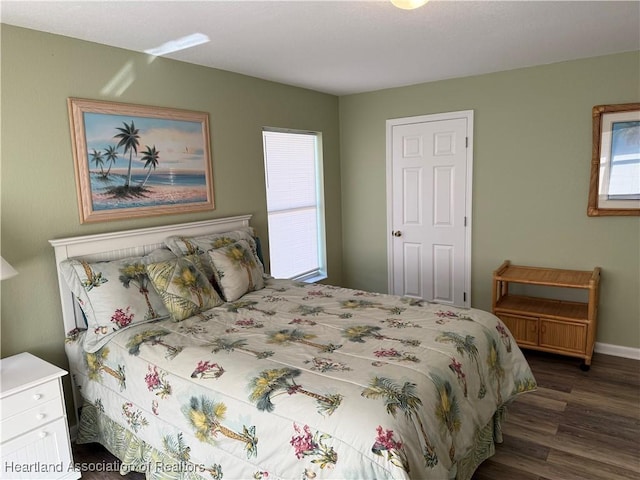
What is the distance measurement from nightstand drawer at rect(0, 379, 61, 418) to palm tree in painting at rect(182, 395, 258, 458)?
2.35ft

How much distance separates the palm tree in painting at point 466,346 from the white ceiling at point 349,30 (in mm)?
1713

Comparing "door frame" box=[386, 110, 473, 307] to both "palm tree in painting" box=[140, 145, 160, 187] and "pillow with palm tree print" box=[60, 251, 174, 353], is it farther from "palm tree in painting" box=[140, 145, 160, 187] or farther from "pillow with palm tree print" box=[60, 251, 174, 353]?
"pillow with palm tree print" box=[60, 251, 174, 353]

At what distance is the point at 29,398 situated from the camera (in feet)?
6.68

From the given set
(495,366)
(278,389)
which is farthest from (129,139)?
(495,366)

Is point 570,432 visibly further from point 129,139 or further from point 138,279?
point 129,139

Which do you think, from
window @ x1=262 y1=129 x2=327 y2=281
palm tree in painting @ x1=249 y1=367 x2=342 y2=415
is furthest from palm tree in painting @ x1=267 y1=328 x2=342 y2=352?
window @ x1=262 y1=129 x2=327 y2=281

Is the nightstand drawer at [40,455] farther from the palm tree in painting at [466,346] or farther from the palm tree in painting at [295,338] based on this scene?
the palm tree in painting at [466,346]

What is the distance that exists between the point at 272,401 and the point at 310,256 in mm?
2969

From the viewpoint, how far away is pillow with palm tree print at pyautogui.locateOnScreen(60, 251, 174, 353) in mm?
2375

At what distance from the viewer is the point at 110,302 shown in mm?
2391

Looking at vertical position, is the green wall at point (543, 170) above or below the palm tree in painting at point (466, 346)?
above

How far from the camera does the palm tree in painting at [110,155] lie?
2.73 meters

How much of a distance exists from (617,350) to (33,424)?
161 inches

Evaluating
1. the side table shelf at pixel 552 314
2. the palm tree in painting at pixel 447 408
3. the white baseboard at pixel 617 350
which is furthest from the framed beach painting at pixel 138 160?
the white baseboard at pixel 617 350
